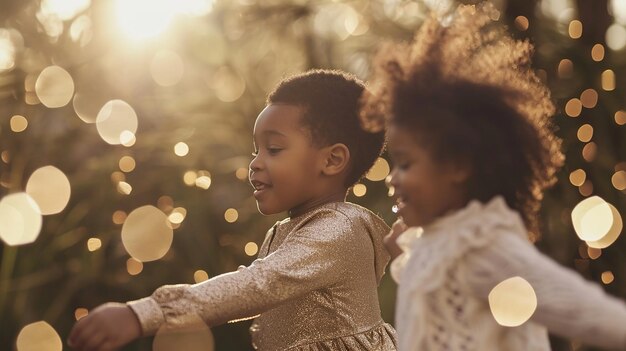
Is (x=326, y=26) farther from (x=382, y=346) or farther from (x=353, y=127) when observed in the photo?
(x=382, y=346)

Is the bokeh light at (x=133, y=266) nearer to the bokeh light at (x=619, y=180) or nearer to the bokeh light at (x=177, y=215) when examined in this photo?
the bokeh light at (x=177, y=215)

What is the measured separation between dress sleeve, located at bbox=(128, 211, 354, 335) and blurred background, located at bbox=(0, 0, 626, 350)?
149cm

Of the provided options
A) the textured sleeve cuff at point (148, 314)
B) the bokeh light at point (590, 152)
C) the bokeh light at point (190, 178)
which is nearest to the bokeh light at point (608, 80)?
the bokeh light at point (590, 152)

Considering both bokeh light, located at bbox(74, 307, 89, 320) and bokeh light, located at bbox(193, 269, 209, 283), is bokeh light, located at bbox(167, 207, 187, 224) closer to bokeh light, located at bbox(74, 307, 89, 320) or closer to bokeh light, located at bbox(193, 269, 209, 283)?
bokeh light, located at bbox(193, 269, 209, 283)

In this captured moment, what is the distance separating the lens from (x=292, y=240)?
2.17m

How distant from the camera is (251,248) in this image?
3.98 m

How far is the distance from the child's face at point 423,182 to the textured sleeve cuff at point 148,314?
48 cm

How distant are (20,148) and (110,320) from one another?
2.35m

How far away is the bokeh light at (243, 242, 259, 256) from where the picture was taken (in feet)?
13.0

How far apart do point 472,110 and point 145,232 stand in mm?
2444

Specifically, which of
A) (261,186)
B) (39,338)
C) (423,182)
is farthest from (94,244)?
(423,182)

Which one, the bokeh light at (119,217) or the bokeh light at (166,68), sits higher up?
the bokeh light at (166,68)

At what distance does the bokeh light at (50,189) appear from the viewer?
12.8 feet

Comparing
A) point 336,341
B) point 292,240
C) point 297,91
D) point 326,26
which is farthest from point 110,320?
point 326,26
